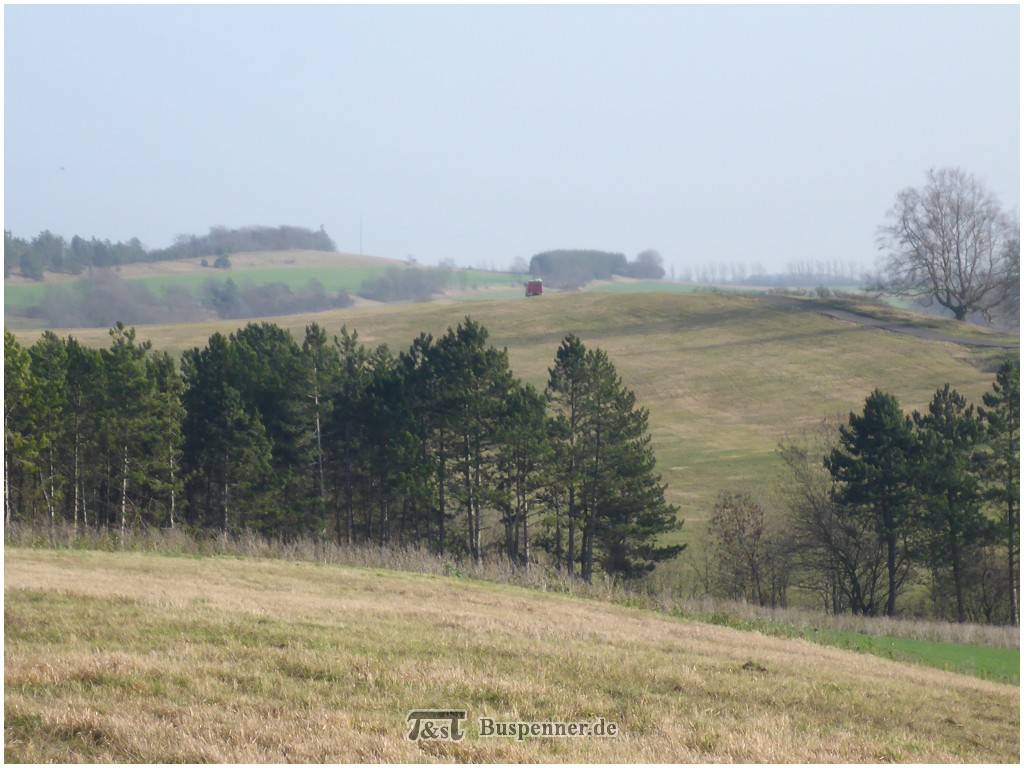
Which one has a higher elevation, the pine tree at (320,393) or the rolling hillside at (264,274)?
the rolling hillside at (264,274)

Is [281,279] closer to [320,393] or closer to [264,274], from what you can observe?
[264,274]

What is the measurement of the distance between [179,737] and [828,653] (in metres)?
15.2

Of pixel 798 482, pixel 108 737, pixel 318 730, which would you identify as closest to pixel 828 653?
pixel 318 730

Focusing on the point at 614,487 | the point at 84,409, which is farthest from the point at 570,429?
the point at 84,409

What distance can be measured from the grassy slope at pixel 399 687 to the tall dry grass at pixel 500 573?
9443 millimetres

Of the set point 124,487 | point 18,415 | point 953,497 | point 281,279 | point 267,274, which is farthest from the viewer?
point 267,274

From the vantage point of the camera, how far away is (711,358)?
90375 millimetres

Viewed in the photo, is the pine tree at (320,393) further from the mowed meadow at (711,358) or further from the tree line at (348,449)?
the mowed meadow at (711,358)

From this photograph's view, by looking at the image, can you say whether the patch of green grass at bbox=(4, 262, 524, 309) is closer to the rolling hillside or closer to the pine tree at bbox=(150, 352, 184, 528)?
the rolling hillside

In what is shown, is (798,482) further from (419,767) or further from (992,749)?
(419,767)

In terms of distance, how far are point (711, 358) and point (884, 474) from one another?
48.8m

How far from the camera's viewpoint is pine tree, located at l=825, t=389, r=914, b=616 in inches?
1652

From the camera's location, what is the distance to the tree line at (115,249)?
13312cm

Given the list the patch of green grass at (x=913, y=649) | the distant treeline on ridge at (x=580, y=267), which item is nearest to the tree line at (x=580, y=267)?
the distant treeline on ridge at (x=580, y=267)
